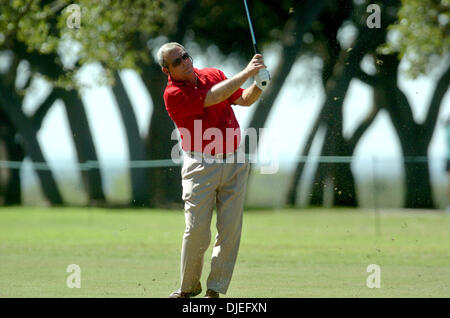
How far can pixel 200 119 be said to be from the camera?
738 centimetres

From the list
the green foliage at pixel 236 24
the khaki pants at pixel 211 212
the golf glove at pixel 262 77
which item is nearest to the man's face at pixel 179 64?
the golf glove at pixel 262 77

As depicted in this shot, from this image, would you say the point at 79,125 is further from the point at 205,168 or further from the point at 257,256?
the point at 205,168

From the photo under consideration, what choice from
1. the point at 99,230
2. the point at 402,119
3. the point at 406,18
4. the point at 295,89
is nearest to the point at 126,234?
the point at 99,230

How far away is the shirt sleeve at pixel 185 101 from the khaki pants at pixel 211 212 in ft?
1.44

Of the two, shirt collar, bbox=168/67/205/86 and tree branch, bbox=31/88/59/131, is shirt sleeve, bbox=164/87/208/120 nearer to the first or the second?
shirt collar, bbox=168/67/205/86

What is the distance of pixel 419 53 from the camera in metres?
23.0

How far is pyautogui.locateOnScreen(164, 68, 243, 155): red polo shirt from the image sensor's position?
7.29 meters

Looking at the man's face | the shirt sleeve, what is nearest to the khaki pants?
the shirt sleeve

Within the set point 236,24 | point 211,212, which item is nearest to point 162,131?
point 236,24

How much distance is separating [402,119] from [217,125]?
21548mm

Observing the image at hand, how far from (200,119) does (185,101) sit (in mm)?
202

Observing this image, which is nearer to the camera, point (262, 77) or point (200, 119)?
point (262, 77)

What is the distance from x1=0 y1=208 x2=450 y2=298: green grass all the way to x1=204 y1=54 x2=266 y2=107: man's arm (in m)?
1.91

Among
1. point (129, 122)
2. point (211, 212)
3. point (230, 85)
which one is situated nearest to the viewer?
point (230, 85)
